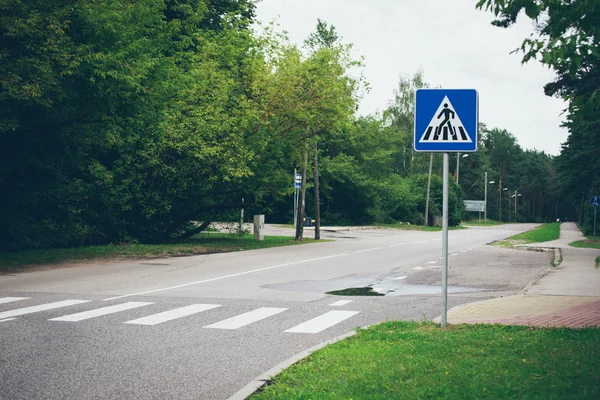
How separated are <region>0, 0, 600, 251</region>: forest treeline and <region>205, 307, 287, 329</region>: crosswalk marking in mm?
9295

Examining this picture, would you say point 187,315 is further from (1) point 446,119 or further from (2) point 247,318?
(1) point 446,119

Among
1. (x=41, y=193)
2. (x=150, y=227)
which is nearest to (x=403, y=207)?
(x=150, y=227)

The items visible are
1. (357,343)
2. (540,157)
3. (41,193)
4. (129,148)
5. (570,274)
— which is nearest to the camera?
(357,343)

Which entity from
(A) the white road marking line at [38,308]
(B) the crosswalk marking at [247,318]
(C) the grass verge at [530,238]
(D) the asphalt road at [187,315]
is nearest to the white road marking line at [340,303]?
(D) the asphalt road at [187,315]

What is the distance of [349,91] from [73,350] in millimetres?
26454

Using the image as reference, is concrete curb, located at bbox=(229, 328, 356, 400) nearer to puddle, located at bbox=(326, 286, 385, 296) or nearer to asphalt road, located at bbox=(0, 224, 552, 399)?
asphalt road, located at bbox=(0, 224, 552, 399)

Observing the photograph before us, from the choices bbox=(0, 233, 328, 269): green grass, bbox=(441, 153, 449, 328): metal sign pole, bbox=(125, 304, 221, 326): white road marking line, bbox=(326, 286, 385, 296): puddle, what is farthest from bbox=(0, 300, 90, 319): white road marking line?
bbox=(0, 233, 328, 269): green grass

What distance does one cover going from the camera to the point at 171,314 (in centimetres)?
1059

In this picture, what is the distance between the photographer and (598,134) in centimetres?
3067

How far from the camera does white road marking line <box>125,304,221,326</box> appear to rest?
9.83 metres

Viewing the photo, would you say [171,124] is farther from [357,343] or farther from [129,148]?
[357,343]

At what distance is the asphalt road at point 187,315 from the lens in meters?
6.57

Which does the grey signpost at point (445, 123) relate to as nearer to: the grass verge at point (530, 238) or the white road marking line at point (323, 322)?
the white road marking line at point (323, 322)

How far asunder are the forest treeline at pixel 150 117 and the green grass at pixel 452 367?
41.9ft
